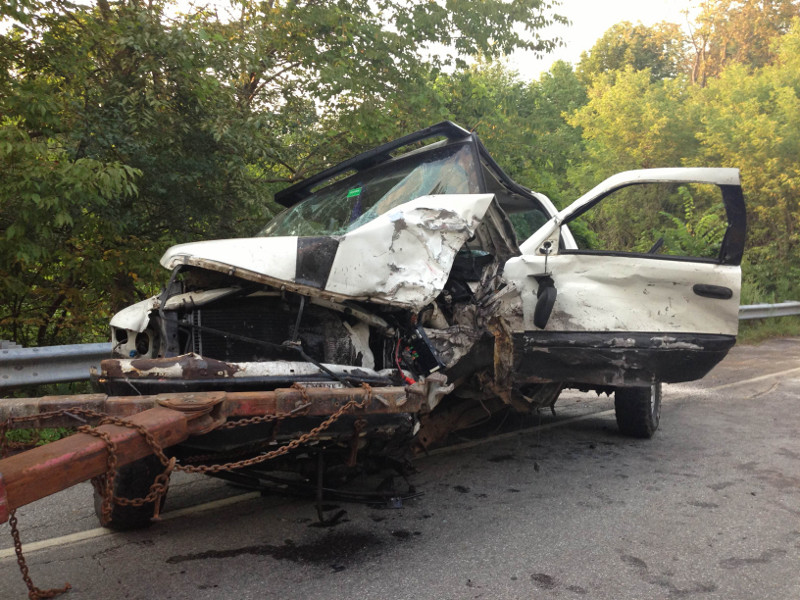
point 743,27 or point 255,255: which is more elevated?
point 743,27

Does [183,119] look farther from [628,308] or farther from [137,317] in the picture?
[628,308]

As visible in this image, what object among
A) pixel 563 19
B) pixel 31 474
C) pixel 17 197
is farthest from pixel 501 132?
pixel 31 474

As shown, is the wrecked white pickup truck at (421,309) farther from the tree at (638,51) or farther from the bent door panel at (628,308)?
the tree at (638,51)

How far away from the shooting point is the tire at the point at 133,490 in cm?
323

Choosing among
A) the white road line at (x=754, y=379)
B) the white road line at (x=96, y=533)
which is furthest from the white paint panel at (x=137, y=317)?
the white road line at (x=754, y=379)

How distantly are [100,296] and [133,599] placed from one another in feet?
15.5

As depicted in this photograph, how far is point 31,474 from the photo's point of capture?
1.89 meters

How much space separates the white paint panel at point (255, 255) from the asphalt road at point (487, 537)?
133 centimetres

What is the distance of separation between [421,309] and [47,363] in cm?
289

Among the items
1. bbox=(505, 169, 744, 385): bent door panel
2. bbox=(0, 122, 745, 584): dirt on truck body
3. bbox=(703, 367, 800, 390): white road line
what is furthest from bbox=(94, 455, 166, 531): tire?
bbox=(703, 367, 800, 390): white road line

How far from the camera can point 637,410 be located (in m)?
5.26

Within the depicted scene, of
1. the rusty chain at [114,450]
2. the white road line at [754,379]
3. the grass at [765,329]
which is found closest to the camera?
the rusty chain at [114,450]

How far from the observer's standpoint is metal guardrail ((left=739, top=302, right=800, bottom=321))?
1280 centimetres

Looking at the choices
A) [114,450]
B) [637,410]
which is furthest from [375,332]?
[637,410]
